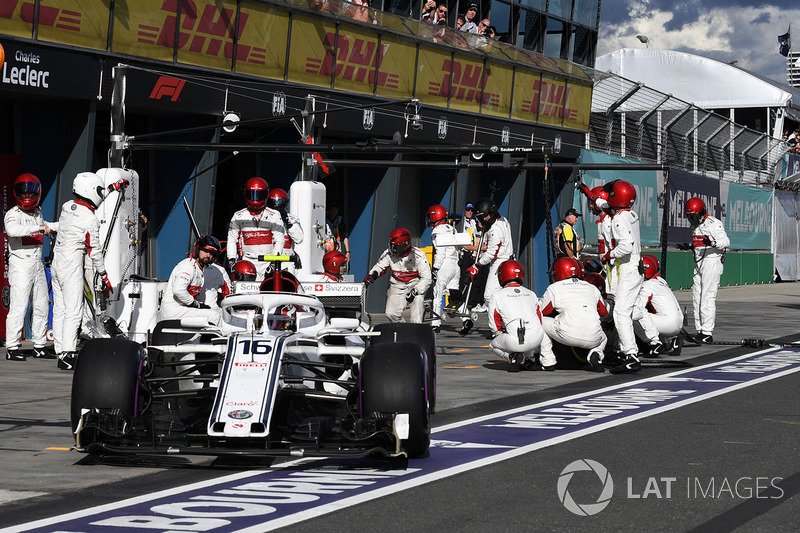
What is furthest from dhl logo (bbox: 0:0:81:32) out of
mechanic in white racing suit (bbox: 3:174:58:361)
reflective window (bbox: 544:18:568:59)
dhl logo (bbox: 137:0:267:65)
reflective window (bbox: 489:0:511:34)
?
reflective window (bbox: 544:18:568:59)

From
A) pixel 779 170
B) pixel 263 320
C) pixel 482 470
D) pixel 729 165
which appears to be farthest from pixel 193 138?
pixel 779 170

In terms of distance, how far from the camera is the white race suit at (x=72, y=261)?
13047 mm

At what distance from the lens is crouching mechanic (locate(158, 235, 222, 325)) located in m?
12.5

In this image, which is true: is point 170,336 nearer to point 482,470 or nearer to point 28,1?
point 482,470

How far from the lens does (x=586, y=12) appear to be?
1168 inches

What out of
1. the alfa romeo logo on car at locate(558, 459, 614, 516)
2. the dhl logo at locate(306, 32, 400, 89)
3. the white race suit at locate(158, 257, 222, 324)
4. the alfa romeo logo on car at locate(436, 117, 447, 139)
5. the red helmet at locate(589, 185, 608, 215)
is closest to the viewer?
the alfa romeo logo on car at locate(558, 459, 614, 516)

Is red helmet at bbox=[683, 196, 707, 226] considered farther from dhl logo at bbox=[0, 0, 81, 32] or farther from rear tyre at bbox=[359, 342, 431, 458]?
rear tyre at bbox=[359, 342, 431, 458]

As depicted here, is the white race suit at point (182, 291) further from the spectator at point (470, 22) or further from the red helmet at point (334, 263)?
the spectator at point (470, 22)

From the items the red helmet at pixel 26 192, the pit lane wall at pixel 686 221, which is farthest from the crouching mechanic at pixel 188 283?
the pit lane wall at pixel 686 221

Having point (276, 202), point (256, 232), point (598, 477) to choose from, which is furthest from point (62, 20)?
point (598, 477)

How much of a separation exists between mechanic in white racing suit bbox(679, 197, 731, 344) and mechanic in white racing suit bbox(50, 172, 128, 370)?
803 cm

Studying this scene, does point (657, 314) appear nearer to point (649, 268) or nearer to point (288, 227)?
point (649, 268)

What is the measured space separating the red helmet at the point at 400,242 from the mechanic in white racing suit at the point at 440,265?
292 centimetres

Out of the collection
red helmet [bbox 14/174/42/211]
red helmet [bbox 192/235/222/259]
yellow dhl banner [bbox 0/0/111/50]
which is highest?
yellow dhl banner [bbox 0/0/111/50]
